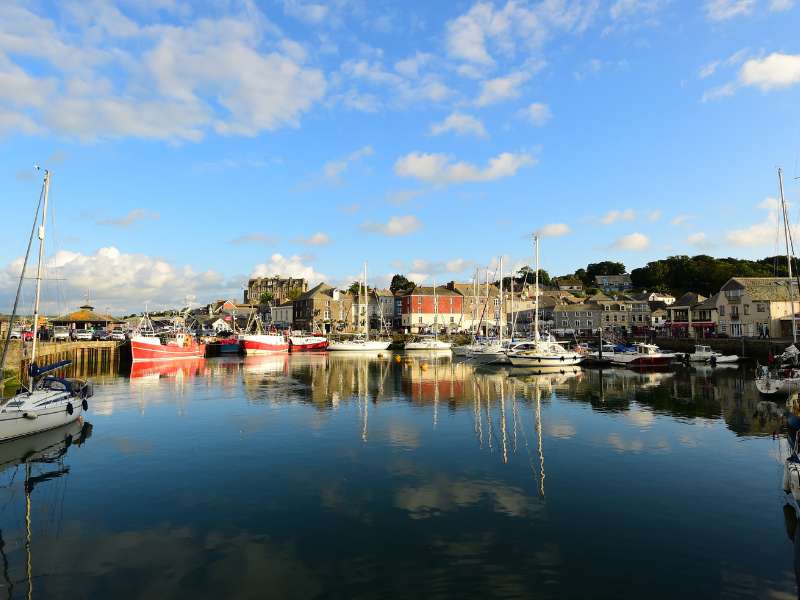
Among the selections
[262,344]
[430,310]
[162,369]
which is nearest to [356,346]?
[262,344]

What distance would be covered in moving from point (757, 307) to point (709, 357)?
48.9ft

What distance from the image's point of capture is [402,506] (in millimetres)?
13711

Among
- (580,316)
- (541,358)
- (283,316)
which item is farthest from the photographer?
(283,316)

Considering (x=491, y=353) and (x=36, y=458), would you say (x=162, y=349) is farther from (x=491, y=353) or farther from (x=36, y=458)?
(x=36, y=458)

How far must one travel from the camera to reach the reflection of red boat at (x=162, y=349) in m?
62.1

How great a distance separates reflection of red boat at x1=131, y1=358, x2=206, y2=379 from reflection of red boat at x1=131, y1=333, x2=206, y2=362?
34.6 inches

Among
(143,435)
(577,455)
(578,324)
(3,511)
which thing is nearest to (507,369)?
(577,455)

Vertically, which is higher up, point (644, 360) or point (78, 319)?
point (78, 319)

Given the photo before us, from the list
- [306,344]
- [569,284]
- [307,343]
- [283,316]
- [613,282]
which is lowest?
[306,344]

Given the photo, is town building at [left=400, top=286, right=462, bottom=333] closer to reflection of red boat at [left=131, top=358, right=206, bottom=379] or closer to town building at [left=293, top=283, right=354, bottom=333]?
town building at [left=293, top=283, right=354, bottom=333]

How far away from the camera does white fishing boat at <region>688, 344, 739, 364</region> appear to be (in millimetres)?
59281

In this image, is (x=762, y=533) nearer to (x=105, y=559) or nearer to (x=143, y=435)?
(x=105, y=559)

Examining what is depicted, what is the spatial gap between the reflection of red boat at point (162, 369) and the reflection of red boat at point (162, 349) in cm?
88

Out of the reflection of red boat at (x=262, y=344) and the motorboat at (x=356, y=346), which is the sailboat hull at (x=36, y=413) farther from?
the motorboat at (x=356, y=346)
